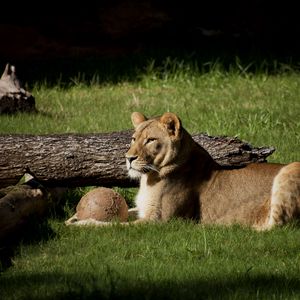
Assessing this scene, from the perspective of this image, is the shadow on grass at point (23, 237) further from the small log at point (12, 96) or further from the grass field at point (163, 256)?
the small log at point (12, 96)

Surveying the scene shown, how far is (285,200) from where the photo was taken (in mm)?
A: 8305

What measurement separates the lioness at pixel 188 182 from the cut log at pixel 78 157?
478mm

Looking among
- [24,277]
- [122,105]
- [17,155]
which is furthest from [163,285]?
[122,105]

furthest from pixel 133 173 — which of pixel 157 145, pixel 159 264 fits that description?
pixel 159 264

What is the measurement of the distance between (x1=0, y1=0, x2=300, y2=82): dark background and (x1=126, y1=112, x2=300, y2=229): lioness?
8394mm

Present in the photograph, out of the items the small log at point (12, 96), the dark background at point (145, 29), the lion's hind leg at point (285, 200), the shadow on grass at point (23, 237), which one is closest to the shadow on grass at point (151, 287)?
the shadow on grass at point (23, 237)

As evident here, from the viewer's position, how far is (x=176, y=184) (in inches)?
340

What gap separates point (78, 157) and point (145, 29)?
930 cm

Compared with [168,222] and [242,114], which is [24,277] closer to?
[168,222]

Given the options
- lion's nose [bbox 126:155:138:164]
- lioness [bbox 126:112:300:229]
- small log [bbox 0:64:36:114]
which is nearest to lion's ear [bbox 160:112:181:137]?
lioness [bbox 126:112:300:229]

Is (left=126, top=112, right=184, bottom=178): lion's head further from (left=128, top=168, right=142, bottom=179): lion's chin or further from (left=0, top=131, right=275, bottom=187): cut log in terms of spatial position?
(left=0, top=131, right=275, bottom=187): cut log

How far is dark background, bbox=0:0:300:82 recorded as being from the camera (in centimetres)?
1728

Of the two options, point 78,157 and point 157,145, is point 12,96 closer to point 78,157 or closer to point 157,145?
point 78,157

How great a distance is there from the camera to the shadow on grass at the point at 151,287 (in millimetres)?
6301
